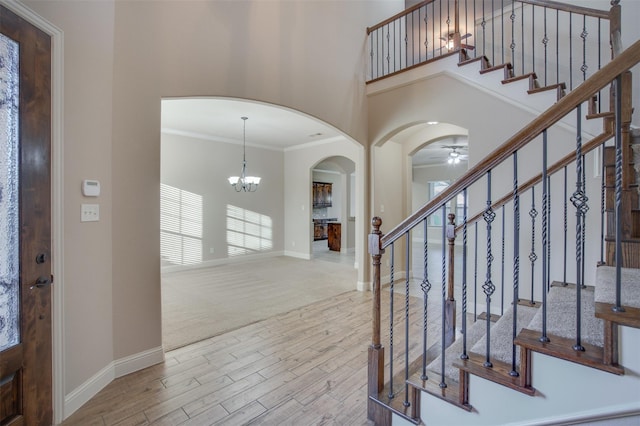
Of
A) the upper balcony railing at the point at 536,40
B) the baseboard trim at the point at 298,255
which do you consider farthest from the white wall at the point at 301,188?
the upper balcony railing at the point at 536,40

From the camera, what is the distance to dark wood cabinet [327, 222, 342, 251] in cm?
845

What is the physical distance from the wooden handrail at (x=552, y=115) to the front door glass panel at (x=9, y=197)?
2.12m

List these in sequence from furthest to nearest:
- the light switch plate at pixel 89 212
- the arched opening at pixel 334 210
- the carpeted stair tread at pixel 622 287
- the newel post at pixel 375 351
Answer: the arched opening at pixel 334 210
the light switch plate at pixel 89 212
the newel post at pixel 375 351
the carpeted stair tread at pixel 622 287

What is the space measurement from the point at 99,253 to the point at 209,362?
120 centimetres

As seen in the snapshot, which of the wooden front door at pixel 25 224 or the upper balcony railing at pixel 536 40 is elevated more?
the upper balcony railing at pixel 536 40

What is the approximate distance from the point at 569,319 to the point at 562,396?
0.40 meters

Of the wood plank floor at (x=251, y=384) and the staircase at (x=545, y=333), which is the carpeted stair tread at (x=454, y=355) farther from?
the wood plank floor at (x=251, y=384)

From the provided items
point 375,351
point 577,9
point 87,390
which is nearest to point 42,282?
point 87,390

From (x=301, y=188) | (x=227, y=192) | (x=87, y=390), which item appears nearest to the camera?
(x=87, y=390)

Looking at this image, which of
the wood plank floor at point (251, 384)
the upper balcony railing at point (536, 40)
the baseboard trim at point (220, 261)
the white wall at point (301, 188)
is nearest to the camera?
the wood plank floor at point (251, 384)

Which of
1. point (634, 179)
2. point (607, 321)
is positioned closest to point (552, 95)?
point (634, 179)

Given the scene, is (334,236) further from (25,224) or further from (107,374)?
(25,224)

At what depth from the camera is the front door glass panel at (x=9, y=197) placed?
4.91ft

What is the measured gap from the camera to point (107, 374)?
7.11ft
